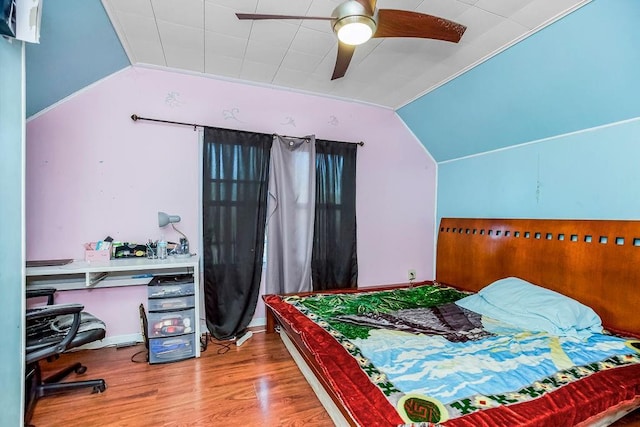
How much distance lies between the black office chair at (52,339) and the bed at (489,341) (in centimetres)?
124

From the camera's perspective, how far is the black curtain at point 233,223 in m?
2.76

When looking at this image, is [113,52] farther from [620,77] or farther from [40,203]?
[620,77]

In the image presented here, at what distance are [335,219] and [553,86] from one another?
217 centimetres

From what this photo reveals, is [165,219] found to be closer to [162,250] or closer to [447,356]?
[162,250]

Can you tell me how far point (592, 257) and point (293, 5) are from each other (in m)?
2.77

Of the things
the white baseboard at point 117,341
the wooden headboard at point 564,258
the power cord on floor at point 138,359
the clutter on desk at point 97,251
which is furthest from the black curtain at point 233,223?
the wooden headboard at point 564,258

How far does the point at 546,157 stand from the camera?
8.56 feet

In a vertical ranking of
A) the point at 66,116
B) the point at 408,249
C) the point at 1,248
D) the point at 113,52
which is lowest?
the point at 408,249

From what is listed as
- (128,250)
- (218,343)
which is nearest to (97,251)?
(128,250)

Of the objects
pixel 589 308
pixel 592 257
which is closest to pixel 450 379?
pixel 589 308

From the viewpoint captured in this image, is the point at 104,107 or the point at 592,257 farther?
the point at 104,107

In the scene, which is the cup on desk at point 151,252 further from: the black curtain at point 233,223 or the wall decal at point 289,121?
the wall decal at point 289,121

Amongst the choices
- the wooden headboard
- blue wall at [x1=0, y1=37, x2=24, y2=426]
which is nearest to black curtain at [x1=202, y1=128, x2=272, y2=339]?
blue wall at [x1=0, y1=37, x2=24, y2=426]

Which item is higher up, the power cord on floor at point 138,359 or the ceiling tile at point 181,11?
the ceiling tile at point 181,11
